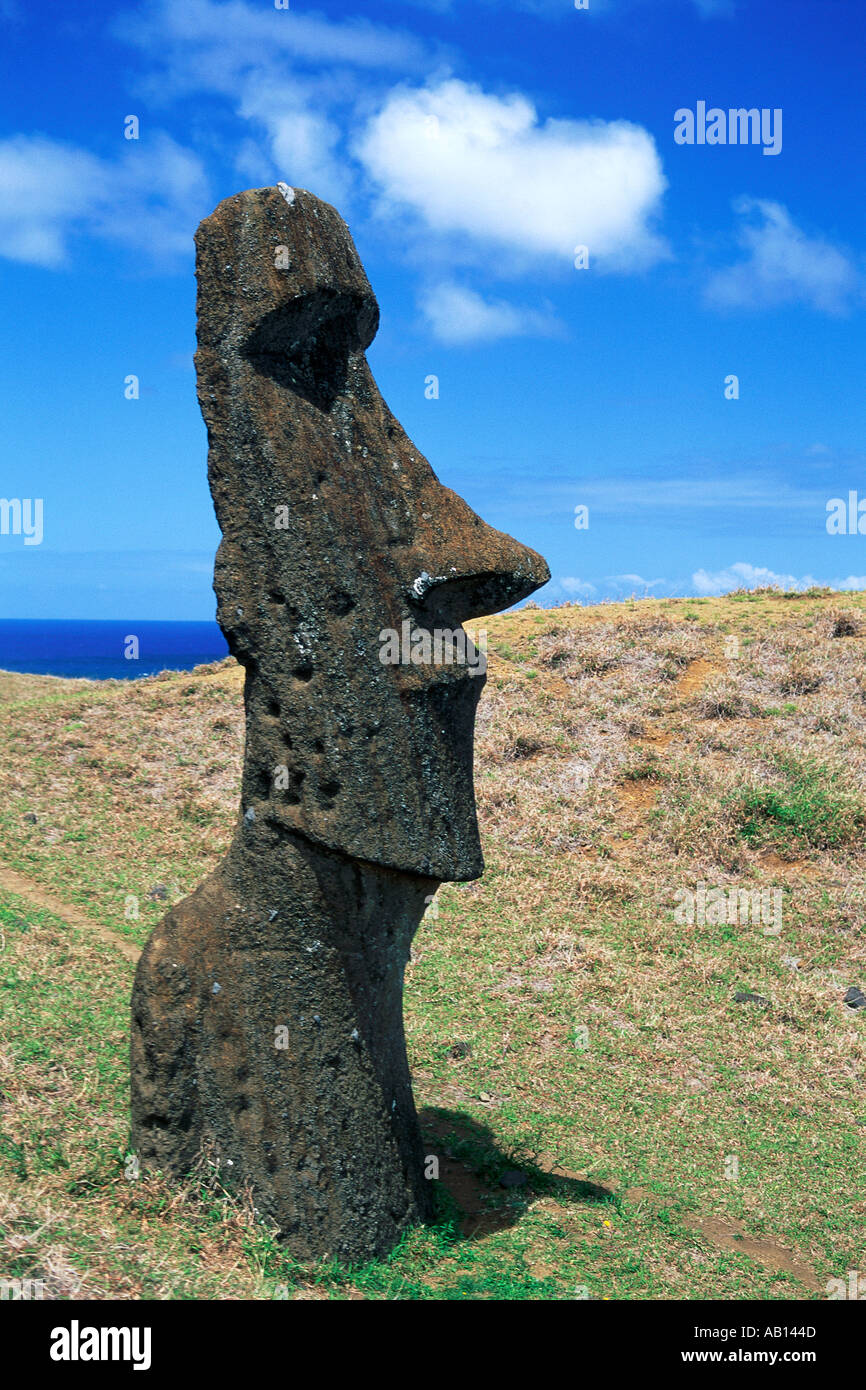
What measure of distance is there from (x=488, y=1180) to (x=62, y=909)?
5453 mm

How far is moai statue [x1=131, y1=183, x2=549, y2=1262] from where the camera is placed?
207 inches

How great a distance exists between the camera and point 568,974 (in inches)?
406

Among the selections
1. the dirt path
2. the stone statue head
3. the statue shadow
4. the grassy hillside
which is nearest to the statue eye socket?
the stone statue head

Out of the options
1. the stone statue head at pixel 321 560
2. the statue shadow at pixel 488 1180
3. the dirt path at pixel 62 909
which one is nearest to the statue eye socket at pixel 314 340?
the stone statue head at pixel 321 560

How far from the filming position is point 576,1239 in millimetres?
6180

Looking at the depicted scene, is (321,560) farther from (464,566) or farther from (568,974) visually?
(568,974)

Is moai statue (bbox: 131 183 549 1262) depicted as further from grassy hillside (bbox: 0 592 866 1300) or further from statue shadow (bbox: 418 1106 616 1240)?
statue shadow (bbox: 418 1106 616 1240)

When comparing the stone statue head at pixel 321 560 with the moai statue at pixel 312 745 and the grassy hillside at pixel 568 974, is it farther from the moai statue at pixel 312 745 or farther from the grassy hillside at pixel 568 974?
the grassy hillside at pixel 568 974

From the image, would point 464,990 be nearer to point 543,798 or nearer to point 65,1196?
point 543,798

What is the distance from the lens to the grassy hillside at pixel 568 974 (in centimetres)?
560

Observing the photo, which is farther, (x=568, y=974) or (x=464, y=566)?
(x=568, y=974)

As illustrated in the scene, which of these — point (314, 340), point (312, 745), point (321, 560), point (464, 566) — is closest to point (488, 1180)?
point (312, 745)
